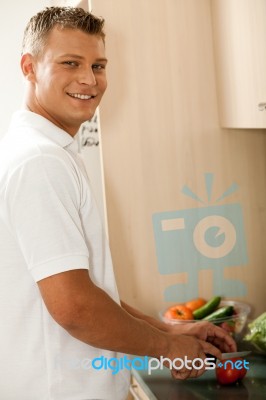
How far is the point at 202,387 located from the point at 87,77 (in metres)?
0.80

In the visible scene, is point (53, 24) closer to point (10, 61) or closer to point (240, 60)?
point (240, 60)

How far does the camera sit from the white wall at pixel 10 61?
2.60 metres

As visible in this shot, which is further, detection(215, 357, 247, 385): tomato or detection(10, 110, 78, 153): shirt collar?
detection(215, 357, 247, 385): tomato

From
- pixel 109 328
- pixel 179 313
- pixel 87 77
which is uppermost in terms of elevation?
pixel 87 77

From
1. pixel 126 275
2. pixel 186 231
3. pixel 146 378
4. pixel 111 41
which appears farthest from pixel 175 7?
pixel 146 378

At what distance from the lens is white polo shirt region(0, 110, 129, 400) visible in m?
1.08

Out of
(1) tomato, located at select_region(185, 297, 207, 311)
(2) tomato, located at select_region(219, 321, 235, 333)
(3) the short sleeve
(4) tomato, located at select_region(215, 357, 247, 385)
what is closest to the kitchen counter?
(4) tomato, located at select_region(215, 357, 247, 385)

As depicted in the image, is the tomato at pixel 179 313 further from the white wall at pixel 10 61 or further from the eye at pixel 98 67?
the white wall at pixel 10 61

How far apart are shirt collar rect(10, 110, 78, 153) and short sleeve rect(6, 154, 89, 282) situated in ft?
0.60

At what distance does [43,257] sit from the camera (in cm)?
107

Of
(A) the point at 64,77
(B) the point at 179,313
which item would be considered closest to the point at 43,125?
(A) the point at 64,77

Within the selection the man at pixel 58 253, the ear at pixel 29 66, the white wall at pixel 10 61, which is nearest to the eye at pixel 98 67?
the man at pixel 58 253

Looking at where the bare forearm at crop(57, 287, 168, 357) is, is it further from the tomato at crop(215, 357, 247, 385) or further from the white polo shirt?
the tomato at crop(215, 357, 247, 385)

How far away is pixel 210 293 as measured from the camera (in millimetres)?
1973
